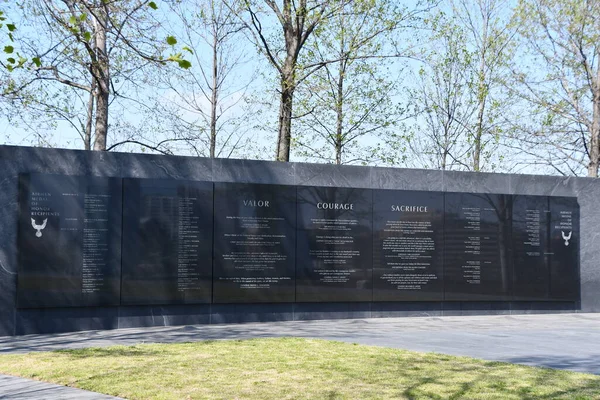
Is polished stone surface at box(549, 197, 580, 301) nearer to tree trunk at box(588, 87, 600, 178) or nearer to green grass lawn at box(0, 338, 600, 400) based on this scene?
green grass lawn at box(0, 338, 600, 400)

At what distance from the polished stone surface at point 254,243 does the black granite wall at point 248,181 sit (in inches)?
8.4

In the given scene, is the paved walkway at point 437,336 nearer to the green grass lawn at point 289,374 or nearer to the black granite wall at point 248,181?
the black granite wall at point 248,181

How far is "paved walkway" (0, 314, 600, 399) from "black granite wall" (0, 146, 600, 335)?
301 millimetres

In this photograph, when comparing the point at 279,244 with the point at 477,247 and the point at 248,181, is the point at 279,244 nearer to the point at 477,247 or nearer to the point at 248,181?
the point at 248,181

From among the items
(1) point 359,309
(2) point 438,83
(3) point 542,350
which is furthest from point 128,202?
(2) point 438,83

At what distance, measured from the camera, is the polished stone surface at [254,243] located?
14.9m

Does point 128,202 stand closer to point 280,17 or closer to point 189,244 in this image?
point 189,244

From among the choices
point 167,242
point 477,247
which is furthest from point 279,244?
point 477,247

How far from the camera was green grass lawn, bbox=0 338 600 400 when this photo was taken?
812 centimetres

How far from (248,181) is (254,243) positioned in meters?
1.14

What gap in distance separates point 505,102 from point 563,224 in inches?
502

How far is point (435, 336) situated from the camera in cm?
1329

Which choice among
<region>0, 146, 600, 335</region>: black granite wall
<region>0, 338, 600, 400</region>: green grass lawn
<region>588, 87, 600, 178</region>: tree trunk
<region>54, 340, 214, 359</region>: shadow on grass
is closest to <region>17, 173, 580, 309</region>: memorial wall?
<region>0, 146, 600, 335</region>: black granite wall

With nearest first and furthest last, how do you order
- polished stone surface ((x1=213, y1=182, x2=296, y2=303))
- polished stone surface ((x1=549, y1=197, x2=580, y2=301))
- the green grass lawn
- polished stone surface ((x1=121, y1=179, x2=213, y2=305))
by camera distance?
the green grass lawn
polished stone surface ((x1=121, y1=179, x2=213, y2=305))
polished stone surface ((x1=213, y1=182, x2=296, y2=303))
polished stone surface ((x1=549, y1=197, x2=580, y2=301))
